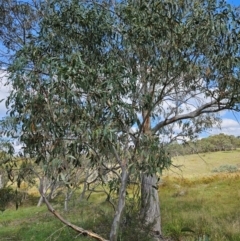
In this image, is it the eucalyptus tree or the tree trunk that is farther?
the tree trunk

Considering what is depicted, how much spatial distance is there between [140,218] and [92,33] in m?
3.76

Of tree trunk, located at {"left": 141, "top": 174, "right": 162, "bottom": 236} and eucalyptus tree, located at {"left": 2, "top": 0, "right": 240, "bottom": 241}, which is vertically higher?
eucalyptus tree, located at {"left": 2, "top": 0, "right": 240, "bottom": 241}

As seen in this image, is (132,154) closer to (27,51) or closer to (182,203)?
(27,51)

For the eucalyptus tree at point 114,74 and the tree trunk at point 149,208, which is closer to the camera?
the eucalyptus tree at point 114,74

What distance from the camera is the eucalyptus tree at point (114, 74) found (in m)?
4.15

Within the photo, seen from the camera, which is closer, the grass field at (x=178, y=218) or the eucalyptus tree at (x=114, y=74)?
the eucalyptus tree at (x=114, y=74)

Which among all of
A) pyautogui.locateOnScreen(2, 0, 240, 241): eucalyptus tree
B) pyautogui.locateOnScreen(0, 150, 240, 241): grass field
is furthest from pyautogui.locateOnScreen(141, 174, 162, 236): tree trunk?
pyautogui.locateOnScreen(2, 0, 240, 241): eucalyptus tree

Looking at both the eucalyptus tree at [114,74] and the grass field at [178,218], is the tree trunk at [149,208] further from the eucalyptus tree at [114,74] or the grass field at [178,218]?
the eucalyptus tree at [114,74]

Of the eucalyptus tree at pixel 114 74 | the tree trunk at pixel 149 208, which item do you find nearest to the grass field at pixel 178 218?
the tree trunk at pixel 149 208

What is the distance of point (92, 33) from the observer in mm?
5457

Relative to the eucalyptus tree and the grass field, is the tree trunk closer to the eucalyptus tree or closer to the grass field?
the grass field

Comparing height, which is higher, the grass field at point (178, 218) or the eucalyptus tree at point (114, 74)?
the eucalyptus tree at point (114, 74)

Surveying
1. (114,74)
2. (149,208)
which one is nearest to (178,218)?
(149,208)

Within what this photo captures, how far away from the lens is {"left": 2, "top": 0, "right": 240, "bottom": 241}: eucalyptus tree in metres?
4.15
